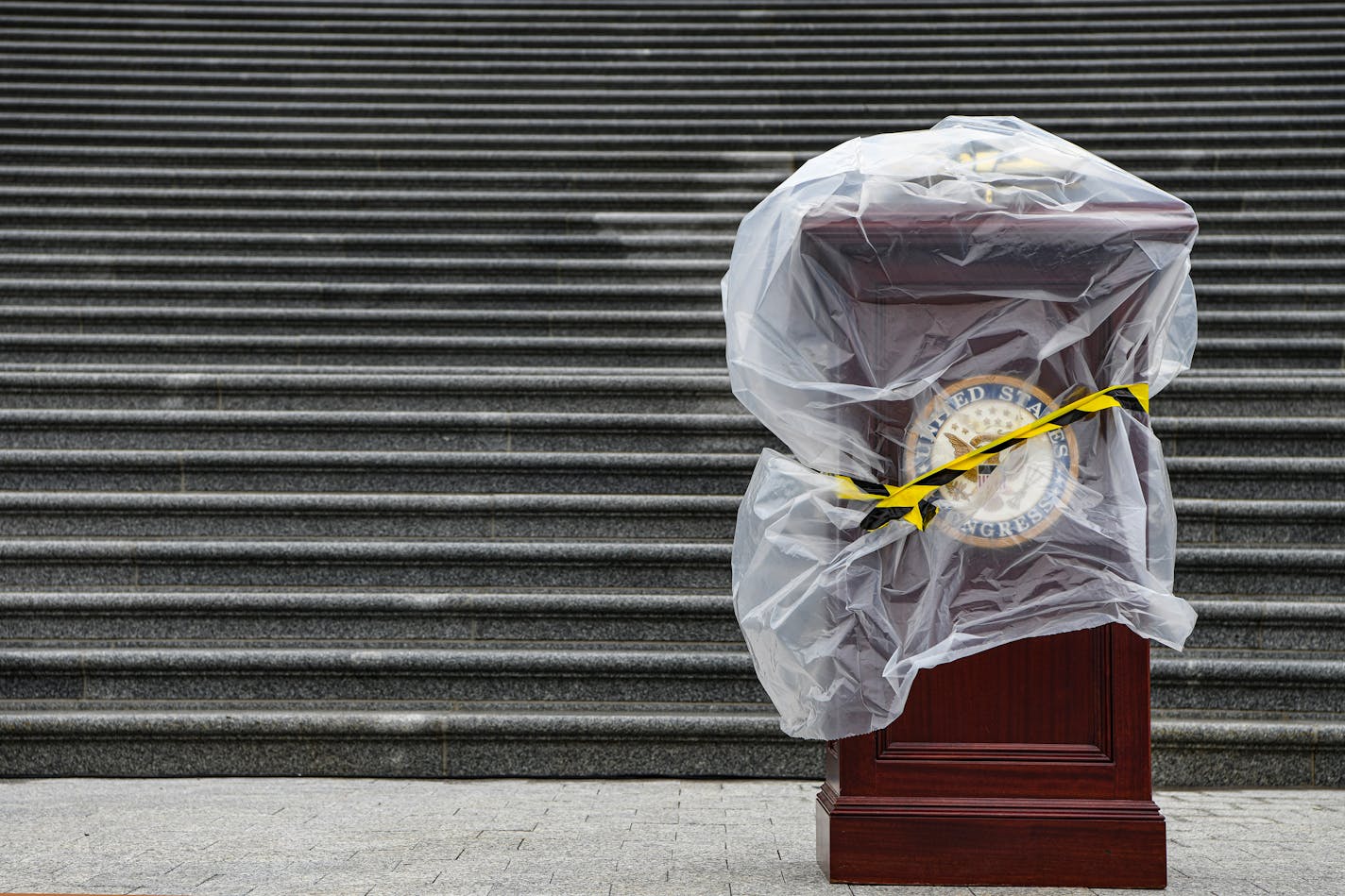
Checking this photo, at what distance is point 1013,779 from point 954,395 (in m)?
0.87

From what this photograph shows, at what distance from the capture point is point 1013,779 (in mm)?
2916

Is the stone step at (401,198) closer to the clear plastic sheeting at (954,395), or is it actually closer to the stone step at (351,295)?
the stone step at (351,295)

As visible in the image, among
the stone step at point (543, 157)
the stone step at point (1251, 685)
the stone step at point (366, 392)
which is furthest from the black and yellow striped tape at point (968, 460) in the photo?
the stone step at point (543, 157)

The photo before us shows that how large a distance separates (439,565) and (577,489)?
0.70 m

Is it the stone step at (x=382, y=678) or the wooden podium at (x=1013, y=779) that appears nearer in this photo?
the wooden podium at (x=1013, y=779)

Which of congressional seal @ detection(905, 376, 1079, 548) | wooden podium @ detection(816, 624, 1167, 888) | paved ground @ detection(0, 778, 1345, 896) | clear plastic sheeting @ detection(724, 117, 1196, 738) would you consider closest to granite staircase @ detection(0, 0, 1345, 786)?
paved ground @ detection(0, 778, 1345, 896)

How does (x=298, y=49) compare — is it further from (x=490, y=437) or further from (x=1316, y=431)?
(x=1316, y=431)

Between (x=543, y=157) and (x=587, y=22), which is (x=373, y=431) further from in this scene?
(x=587, y=22)

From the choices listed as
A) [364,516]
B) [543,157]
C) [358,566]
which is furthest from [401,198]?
[358,566]

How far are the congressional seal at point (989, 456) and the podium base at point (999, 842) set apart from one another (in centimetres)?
61

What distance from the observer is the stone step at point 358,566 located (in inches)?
201

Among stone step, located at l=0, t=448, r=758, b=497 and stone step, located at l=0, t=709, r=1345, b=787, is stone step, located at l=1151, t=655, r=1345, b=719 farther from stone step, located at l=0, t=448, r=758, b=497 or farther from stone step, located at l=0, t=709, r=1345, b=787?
stone step, located at l=0, t=448, r=758, b=497

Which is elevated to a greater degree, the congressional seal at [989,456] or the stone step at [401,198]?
the stone step at [401,198]

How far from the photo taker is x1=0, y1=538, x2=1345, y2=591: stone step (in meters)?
5.11
